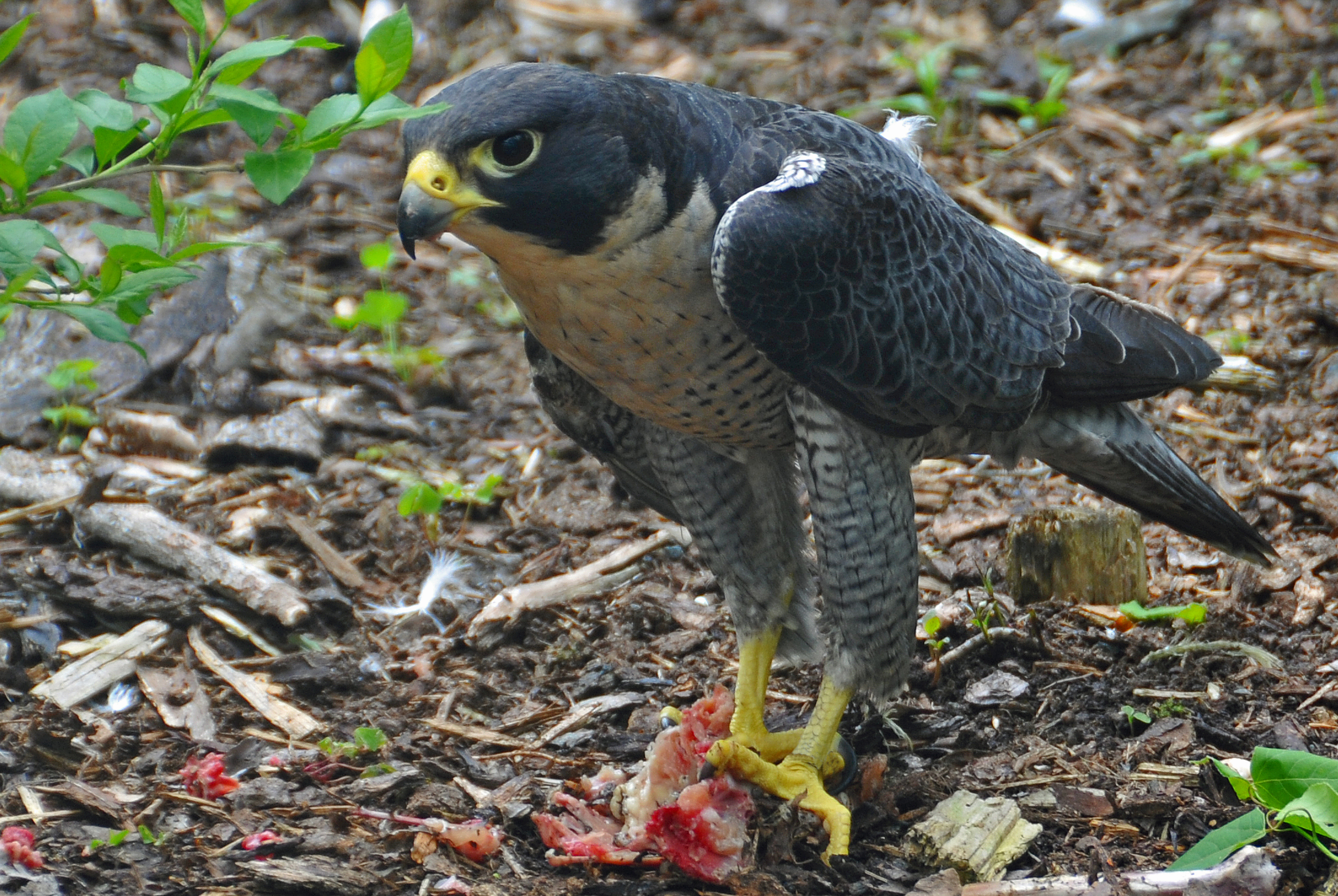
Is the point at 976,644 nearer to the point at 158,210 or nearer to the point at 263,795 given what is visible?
the point at 263,795

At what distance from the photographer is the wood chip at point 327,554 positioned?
178 inches

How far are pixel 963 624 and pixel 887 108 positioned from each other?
11.6 ft

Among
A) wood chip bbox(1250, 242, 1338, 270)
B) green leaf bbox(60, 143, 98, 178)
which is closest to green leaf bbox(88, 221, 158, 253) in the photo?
green leaf bbox(60, 143, 98, 178)

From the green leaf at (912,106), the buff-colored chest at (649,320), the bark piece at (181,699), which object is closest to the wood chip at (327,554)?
the bark piece at (181,699)

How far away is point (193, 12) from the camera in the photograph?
255cm

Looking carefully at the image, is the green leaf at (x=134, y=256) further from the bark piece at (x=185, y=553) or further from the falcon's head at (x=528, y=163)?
the bark piece at (x=185, y=553)

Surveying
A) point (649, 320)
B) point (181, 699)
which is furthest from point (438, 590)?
point (649, 320)

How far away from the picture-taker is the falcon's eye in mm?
2912

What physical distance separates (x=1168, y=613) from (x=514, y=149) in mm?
2549

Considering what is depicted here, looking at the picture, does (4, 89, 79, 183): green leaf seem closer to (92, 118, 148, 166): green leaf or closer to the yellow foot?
(92, 118, 148, 166): green leaf

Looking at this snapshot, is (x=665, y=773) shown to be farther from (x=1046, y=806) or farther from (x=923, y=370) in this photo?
(x=923, y=370)

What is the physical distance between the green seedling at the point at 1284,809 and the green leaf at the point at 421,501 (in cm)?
269

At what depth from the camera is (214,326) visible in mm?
5641

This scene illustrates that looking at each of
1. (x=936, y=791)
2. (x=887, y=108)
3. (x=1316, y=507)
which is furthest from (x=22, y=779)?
(x=887, y=108)
